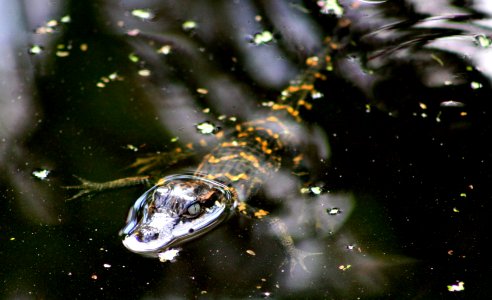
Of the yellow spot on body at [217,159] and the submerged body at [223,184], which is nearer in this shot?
the submerged body at [223,184]

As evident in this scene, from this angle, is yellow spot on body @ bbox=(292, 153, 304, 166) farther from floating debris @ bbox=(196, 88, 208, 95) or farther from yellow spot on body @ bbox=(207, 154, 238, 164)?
floating debris @ bbox=(196, 88, 208, 95)

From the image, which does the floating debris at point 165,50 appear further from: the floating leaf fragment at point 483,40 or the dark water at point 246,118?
the floating leaf fragment at point 483,40

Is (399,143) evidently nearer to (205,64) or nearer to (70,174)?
(205,64)

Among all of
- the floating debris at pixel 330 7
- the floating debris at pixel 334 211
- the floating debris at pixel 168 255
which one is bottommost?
the floating debris at pixel 168 255

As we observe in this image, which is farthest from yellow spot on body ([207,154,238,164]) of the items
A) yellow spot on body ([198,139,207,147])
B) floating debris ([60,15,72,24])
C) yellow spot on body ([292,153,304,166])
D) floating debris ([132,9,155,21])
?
floating debris ([60,15,72,24])

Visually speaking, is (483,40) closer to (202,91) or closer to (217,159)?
(202,91)

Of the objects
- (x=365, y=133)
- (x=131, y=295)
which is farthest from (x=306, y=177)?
(x=131, y=295)

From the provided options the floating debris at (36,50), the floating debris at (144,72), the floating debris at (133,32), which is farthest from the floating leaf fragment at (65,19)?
the floating debris at (144,72)
